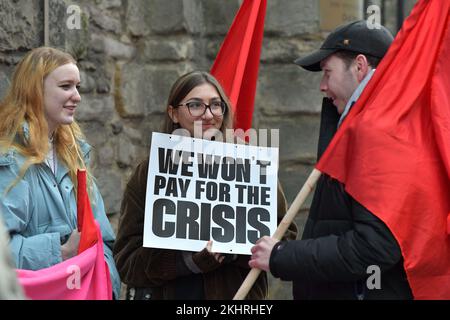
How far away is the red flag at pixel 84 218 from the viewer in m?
3.29

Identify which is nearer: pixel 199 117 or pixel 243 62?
pixel 199 117

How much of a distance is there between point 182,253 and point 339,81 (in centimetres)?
85

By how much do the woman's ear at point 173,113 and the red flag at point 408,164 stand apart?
728 mm

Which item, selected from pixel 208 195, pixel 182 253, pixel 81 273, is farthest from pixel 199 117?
pixel 81 273

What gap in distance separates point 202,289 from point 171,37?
122 inches

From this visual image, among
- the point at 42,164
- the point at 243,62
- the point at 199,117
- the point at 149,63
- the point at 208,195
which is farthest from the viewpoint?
the point at 149,63

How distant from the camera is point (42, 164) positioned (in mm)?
3396

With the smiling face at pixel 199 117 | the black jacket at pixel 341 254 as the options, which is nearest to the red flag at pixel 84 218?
the smiling face at pixel 199 117

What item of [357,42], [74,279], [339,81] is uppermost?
[357,42]

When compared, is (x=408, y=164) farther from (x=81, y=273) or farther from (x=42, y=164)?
(x=42, y=164)

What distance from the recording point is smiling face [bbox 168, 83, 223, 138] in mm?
3648

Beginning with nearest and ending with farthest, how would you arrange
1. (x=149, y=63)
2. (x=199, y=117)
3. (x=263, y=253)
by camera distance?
(x=263, y=253) → (x=199, y=117) → (x=149, y=63)

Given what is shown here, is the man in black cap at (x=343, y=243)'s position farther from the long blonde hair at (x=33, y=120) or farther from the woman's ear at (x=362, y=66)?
the long blonde hair at (x=33, y=120)

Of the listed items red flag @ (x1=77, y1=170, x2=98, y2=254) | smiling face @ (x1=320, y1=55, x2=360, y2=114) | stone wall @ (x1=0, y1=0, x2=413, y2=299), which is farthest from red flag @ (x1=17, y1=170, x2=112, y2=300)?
stone wall @ (x1=0, y1=0, x2=413, y2=299)
